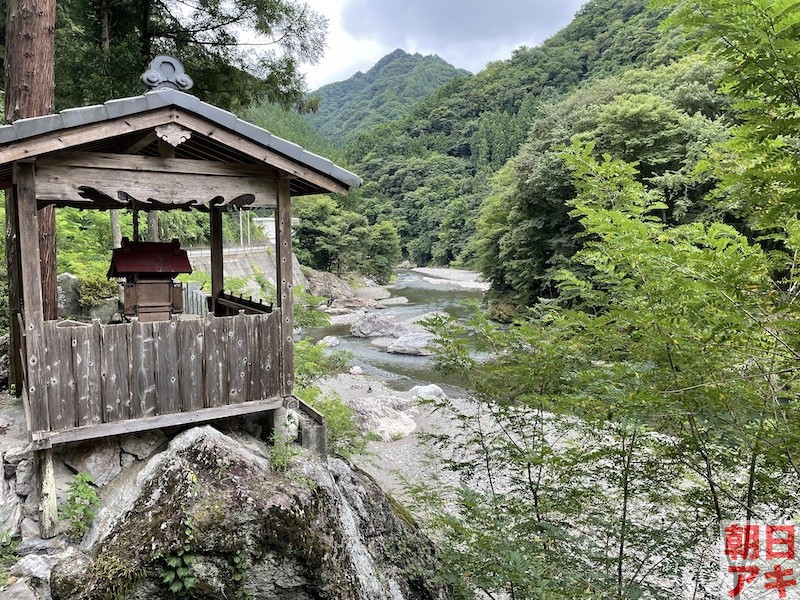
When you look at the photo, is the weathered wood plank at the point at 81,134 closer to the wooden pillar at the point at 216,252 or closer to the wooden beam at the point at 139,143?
the wooden beam at the point at 139,143

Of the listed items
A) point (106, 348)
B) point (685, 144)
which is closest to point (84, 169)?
point (106, 348)

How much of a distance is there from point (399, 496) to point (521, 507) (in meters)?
5.07

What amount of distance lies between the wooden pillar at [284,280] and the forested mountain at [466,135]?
47.1 meters

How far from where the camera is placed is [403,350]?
20203mm

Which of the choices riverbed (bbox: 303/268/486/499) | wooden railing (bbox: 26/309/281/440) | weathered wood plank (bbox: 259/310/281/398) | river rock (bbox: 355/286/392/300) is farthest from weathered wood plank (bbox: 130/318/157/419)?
river rock (bbox: 355/286/392/300)

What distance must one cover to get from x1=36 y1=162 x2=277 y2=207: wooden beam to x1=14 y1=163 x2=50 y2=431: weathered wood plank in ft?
0.32

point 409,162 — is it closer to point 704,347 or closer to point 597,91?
point 597,91

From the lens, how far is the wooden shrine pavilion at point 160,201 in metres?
4.05

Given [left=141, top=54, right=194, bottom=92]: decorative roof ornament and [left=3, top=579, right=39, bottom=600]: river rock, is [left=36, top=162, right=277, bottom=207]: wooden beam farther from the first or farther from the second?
[left=3, top=579, right=39, bottom=600]: river rock

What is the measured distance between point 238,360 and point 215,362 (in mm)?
210

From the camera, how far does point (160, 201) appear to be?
182 inches

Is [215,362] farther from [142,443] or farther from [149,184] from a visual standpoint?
[149,184]

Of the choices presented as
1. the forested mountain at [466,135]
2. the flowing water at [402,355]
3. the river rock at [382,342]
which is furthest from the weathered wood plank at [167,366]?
the forested mountain at [466,135]

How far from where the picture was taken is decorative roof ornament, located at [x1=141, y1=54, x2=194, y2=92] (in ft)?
14.2
